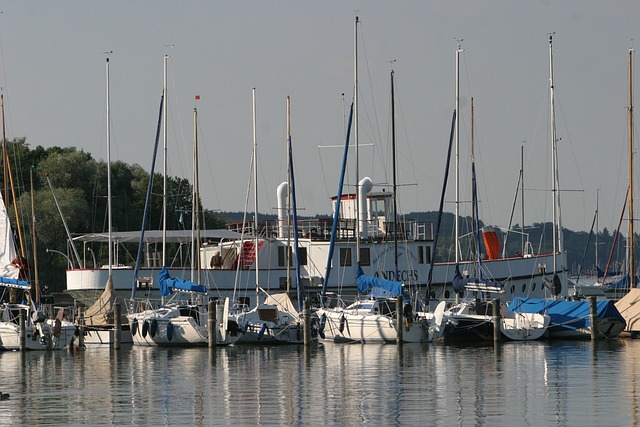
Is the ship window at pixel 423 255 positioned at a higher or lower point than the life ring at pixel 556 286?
higher

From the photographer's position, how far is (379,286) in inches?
2125

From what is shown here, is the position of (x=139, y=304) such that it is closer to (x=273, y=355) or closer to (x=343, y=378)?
(x=273, y=355)

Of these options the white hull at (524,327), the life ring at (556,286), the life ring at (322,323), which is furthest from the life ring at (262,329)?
the life ring at (556,286)

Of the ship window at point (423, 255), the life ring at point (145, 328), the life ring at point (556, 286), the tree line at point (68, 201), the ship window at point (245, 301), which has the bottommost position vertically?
the life ring at point (145, 328)

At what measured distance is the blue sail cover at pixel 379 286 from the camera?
5294cm

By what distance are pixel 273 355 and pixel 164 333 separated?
728 cm

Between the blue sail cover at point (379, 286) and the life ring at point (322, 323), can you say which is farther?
the life ring at point (322, 323)

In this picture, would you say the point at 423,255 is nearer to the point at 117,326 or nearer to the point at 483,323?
the point at 483,323

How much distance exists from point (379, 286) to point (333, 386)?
1857cm

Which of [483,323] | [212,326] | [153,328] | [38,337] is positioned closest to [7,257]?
[38,337]

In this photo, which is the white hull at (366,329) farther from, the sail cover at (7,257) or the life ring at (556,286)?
the sail cover at (7,257)

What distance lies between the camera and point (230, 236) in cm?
6506

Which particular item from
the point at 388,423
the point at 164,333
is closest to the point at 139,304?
the point at 164,333

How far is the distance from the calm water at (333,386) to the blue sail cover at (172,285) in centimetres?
326
